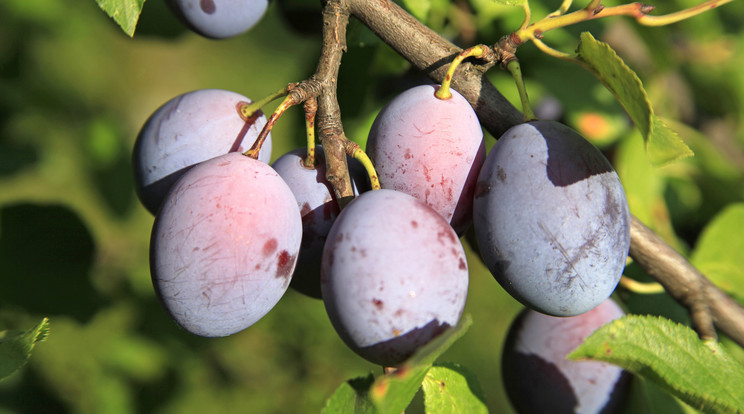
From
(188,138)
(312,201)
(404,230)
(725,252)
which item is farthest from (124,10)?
(725,252)

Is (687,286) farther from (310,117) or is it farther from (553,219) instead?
(310,117)

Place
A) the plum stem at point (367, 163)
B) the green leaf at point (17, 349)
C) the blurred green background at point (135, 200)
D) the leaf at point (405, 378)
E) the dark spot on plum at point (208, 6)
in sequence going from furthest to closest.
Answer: the blurred green background at point (135, 200)
the dark spot on plum at point (208, 6)
the plum stem at point (367, 163)
the green leaf at point (17, 349)
the leaf at point (405, 378)

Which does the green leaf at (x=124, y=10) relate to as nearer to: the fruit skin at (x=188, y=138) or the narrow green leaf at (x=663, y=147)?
the fruit skin at (x=188, y=138)

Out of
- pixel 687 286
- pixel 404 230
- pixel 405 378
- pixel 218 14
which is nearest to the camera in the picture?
pixel 405 378

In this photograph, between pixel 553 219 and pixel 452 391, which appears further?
pixel 452 391

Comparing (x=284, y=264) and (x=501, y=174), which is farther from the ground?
(x=501, y=174)

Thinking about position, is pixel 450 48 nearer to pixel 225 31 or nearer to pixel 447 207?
pixel 447 207

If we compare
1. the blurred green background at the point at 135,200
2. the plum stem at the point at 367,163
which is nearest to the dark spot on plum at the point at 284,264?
the plum stem at the point at 367,163
